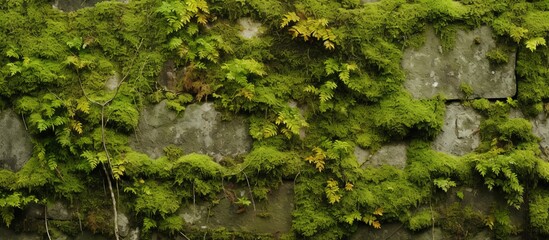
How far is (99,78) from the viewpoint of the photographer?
5695 mm

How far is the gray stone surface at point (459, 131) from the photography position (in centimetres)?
578

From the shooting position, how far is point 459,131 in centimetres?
580

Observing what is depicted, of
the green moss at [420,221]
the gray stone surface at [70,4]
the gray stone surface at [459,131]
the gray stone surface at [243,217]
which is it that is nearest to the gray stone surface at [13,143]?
the gray stone surface at [70,4]

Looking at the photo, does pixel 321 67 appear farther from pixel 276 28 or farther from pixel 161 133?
pixel 161 133

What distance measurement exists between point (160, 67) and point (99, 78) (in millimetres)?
574

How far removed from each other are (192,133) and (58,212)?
1.39 m

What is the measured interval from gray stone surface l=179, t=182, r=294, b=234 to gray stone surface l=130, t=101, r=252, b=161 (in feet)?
1.46

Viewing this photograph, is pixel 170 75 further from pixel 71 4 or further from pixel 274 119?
pixel 71 4

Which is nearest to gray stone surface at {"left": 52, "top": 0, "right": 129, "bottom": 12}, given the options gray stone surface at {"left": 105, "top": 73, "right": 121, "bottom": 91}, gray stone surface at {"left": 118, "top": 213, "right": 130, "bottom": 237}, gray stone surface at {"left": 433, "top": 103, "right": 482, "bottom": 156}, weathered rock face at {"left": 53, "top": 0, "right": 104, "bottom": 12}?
weathered rock face at {"left": 53, "top": 0, "right": 104, "bottom": 12}

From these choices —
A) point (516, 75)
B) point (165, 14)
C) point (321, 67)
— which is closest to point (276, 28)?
point (321, 67)

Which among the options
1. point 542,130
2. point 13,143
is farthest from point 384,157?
point 13,143

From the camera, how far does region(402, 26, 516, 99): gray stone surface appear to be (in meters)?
5.82

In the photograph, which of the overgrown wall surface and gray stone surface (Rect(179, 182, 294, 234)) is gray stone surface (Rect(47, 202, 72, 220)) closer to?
the overgrown wall surface

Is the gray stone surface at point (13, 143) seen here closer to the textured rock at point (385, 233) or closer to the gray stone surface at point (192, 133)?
the gray stone surface at point (192, 133)
